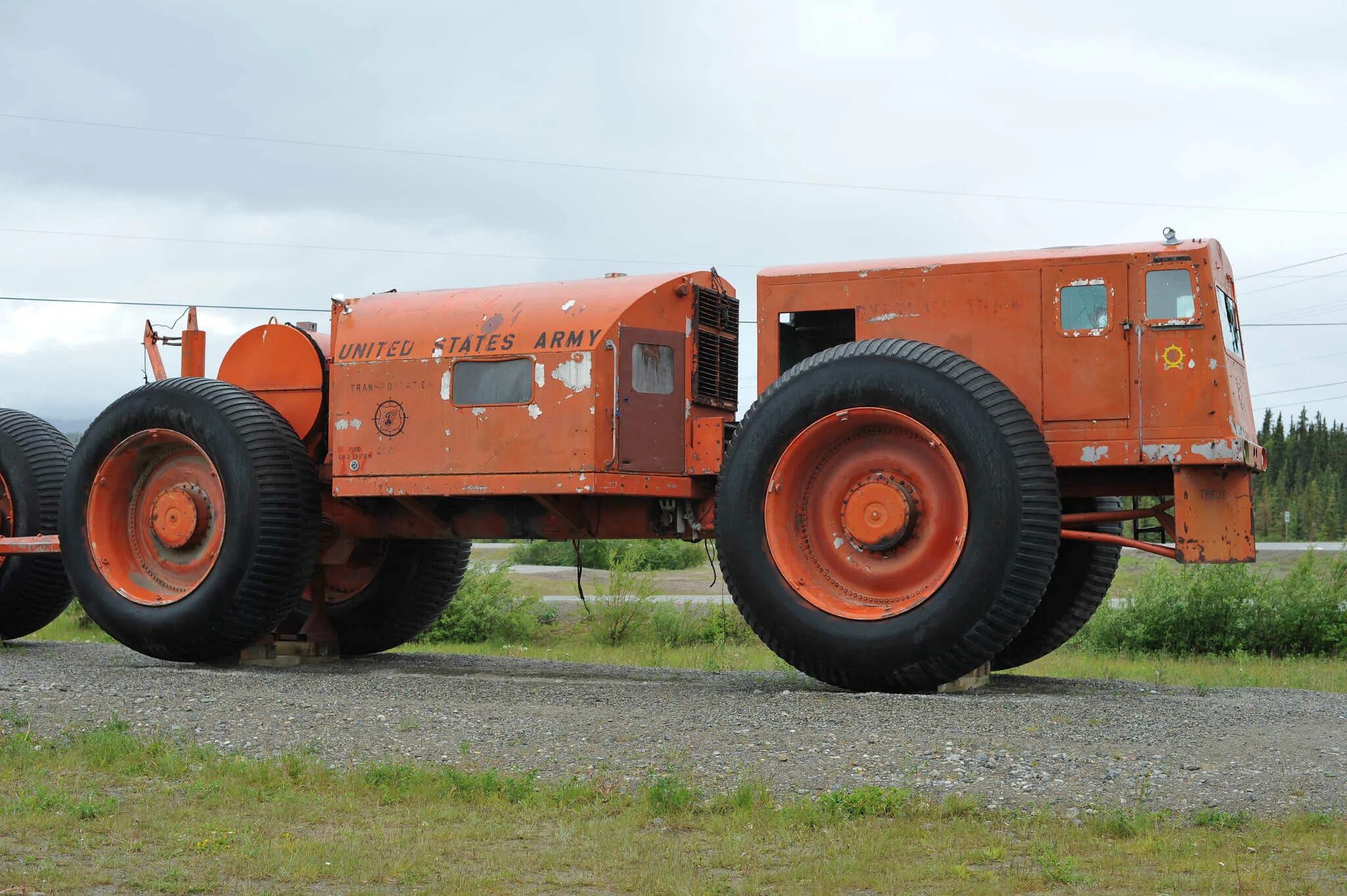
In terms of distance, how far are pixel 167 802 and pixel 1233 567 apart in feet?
43.3

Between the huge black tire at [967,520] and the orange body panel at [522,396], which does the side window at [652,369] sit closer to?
the orange body panel at [522,396]

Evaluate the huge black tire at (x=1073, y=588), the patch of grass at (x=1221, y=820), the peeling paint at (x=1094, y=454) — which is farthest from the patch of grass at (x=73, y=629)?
the patch of grass at (x=1221, y=820)

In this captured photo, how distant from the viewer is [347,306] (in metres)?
11.9

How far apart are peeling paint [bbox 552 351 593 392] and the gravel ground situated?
2.11 m

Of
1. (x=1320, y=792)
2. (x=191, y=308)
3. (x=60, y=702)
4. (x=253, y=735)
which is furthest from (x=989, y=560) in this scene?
(x=191, y=308)

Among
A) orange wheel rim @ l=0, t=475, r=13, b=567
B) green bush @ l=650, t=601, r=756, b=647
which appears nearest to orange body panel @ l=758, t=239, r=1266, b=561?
orange wheel rim @ l=0, t=475, r=13, b=567

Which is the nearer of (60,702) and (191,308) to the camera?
(60,702)

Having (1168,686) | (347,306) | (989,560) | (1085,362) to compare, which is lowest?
(1168,686)

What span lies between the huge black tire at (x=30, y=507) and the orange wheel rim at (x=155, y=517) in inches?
73.8

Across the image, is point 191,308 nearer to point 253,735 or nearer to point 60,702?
point 60,702

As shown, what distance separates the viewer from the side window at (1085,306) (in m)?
9.41

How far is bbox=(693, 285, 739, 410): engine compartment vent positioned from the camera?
1098cm

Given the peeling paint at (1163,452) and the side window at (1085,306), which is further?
the side window at (1085,306)

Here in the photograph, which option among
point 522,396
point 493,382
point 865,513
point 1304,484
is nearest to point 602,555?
point 493,382
